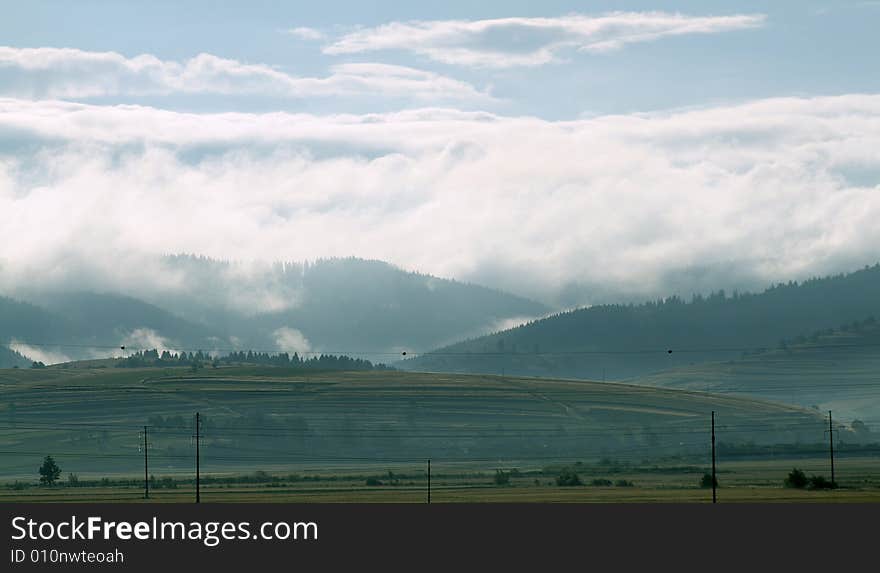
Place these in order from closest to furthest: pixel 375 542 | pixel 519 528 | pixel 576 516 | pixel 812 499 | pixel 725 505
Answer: pixel 375 542
pixel 519 528
pixel 576 516
pixel 725 505
pixel 812 499

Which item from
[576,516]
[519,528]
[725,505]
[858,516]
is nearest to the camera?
[519,528]

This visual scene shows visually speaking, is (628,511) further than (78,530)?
Yes

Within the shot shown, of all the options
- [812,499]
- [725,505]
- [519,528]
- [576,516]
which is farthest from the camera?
[812,499]

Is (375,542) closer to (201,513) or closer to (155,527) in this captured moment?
(155,527)

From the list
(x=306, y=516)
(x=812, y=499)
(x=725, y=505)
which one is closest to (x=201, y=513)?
(x=306, y=516)

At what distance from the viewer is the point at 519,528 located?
123062 millimetres

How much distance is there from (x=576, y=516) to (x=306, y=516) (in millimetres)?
31007

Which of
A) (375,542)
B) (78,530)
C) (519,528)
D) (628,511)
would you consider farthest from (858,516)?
(78,530)

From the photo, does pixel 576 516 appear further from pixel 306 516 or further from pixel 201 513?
pixel 201 513

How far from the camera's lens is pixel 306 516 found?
149750mm

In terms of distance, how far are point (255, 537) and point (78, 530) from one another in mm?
15319

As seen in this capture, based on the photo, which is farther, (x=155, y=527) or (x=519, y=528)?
(x=519, y=528)

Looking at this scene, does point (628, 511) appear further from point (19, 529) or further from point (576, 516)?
point (19, 529)

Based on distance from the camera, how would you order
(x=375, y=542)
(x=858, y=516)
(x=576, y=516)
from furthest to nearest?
(x=576, y=516), (x=858, y=516), (x=375, y=542)
